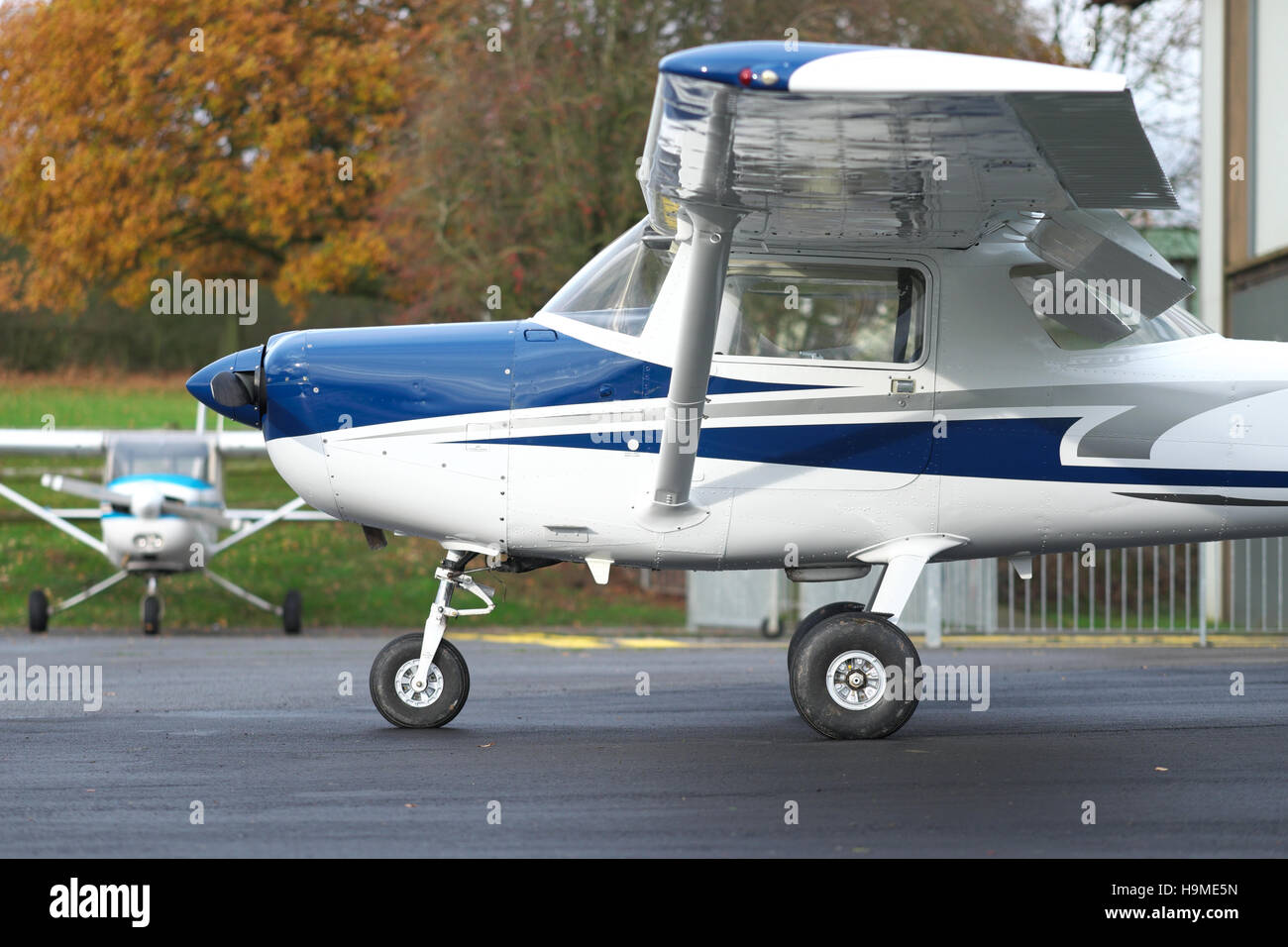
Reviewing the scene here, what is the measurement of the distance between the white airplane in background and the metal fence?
17.4 ft

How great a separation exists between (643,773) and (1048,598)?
50.0ft

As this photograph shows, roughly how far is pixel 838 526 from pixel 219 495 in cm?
1350

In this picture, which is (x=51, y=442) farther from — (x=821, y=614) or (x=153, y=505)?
(x=821, y=614)

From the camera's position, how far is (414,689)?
759 cm

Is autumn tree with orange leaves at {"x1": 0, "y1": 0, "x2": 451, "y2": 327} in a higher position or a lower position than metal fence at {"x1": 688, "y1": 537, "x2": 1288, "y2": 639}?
higher

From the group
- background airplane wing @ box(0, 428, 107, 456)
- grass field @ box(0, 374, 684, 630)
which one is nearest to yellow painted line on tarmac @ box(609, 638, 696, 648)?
grass field @ box(0, 374, 684, 630)

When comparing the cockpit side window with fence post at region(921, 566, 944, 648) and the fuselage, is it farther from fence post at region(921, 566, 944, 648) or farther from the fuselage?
fence post at region(921, 566, 944, 648)

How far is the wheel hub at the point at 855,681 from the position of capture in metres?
6.99

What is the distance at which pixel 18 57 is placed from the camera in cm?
2634

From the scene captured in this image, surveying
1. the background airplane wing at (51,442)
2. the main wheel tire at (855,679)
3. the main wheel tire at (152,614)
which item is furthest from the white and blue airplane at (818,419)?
the background airplane wing at (51,442)

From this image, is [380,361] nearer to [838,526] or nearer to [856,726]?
[838,526]

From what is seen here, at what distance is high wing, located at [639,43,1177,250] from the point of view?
4809mm

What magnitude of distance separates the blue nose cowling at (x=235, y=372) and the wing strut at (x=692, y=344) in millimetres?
1960
